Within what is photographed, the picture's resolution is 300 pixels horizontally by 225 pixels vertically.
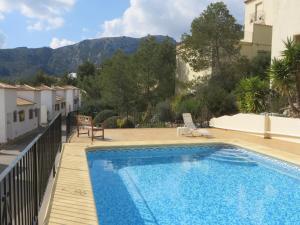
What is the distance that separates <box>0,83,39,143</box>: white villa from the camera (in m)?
31.3

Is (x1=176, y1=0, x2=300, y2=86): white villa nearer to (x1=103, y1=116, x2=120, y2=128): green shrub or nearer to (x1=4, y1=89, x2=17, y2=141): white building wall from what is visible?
(x1=103, y1=116, x2=120, y2=128): green shrub

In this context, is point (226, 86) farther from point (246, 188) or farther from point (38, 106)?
point (38, 106)

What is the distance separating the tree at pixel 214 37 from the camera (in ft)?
87.4

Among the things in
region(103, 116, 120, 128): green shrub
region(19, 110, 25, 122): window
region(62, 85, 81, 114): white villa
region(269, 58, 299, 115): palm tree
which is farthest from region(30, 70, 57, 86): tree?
region(269, 58, 299, 115): palm tree

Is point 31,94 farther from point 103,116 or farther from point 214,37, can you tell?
point 214,37

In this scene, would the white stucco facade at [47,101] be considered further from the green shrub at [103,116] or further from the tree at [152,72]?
the tree at [152,72]

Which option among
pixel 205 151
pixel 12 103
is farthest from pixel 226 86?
pixel 12 103

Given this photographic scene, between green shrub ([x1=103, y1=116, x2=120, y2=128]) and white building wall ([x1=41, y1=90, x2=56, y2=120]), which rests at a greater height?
white building wall ([x1=41, y1=90, x2=56, y2=120])

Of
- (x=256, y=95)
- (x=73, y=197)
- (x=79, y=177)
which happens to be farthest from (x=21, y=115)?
(x=73, y=197)

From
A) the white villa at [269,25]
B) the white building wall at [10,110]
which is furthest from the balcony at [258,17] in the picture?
the white building wall at [10,110]

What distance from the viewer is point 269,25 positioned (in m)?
31.1

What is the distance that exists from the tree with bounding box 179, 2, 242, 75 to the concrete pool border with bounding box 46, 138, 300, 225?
13.6 meters

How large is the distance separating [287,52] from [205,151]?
6251 millimetres

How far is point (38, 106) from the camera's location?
4397 centimetres
